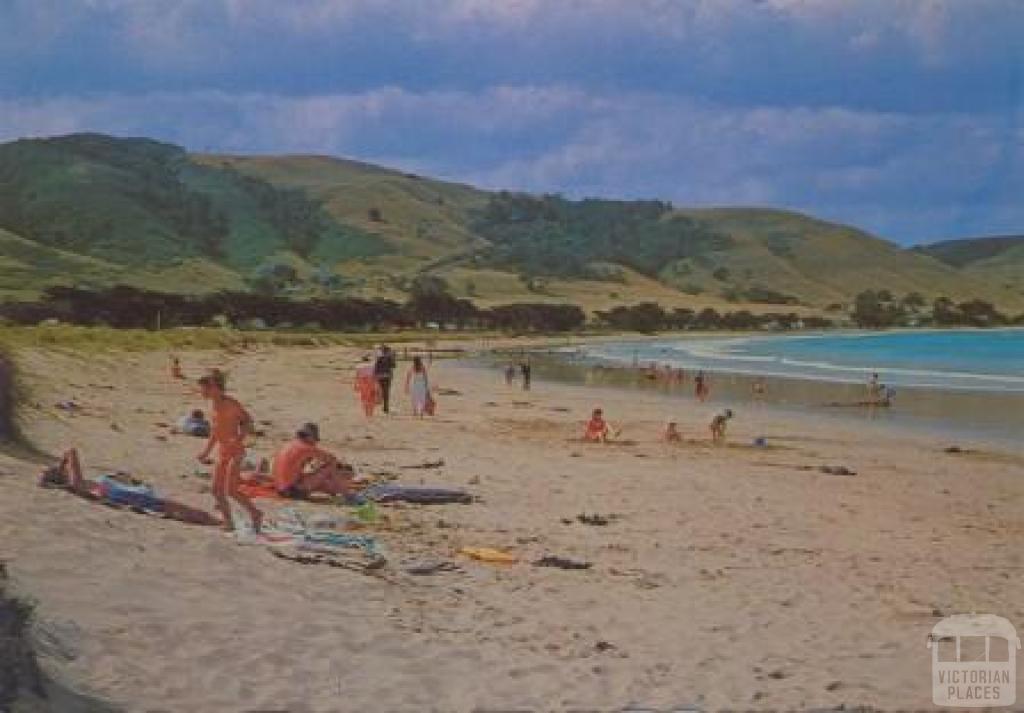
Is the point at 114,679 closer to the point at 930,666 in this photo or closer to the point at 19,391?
the point at 930,666

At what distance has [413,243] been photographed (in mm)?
175875

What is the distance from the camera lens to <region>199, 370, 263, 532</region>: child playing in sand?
994 cm

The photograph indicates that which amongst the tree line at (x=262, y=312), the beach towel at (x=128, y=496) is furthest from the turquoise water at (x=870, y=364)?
the beach towel at (x=128, y=496)

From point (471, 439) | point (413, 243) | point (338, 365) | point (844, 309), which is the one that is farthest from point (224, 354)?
point (844, 309)

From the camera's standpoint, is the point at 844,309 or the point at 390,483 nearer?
the point at 390,483

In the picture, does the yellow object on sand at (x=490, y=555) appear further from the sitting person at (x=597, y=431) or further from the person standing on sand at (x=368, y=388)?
the person standing on sand at (x=368, y=388)

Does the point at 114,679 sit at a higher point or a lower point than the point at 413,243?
lower

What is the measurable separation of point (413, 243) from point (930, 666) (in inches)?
6709

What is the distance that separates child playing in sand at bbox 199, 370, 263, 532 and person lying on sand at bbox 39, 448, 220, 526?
21 centimetres

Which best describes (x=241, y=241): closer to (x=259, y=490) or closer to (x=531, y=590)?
(x=259, y=490)

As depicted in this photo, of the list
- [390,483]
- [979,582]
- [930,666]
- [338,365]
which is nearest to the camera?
[930,666]

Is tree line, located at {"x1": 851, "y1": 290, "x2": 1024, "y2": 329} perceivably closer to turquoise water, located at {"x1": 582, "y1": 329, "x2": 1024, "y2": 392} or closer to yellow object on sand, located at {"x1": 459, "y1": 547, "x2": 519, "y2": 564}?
turquoise water, located at {"x1": 582, "y1": 329, "x2": 1024, "y2": 392}

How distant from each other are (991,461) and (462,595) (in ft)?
47.2

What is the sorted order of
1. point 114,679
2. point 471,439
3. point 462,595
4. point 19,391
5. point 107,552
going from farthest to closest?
point 471,439 < point 19,391 < point 462,595 < point 107,552 < point 114,679
